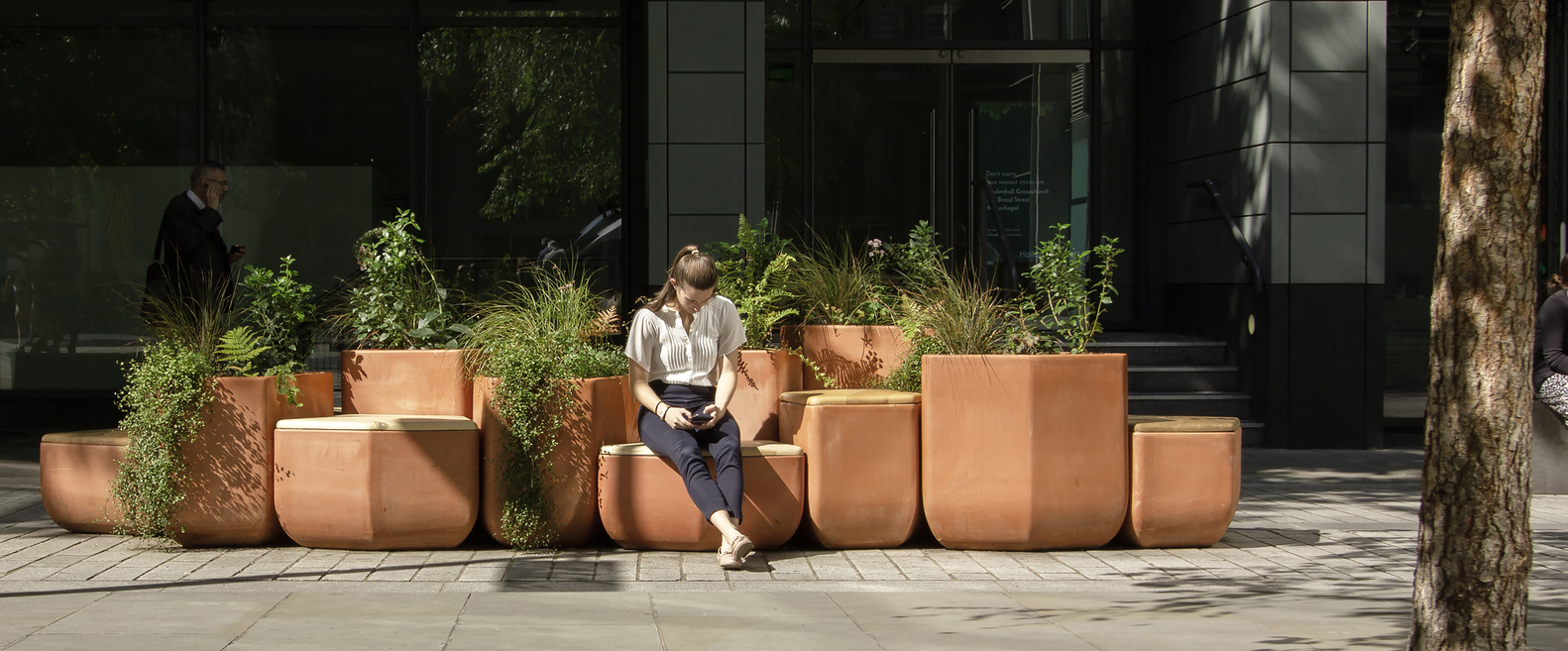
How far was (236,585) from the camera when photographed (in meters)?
5.47

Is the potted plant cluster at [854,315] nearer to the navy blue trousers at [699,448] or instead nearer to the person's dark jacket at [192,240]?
the navy blue trousers at [699,448]

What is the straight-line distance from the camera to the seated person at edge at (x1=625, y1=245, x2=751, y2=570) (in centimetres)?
608

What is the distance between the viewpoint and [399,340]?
267 inches

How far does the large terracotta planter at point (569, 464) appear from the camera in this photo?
629 cm

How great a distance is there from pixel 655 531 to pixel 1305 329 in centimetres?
661

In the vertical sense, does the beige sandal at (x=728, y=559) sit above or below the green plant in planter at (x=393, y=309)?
below

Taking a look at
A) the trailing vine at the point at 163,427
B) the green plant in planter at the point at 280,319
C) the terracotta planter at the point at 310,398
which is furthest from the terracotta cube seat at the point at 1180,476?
the trailing vine at the point at 163,427

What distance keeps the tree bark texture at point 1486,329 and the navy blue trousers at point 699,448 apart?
3204 mm

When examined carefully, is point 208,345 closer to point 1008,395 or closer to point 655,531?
point 655,531

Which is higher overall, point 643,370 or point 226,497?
point 643,370

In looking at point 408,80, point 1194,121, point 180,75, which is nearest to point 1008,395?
point 1194,121

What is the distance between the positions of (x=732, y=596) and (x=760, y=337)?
2.09 metres

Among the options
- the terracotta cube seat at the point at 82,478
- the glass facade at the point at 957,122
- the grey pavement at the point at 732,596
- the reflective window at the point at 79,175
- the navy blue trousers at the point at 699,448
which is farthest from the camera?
the glass facade at the point at 957,122

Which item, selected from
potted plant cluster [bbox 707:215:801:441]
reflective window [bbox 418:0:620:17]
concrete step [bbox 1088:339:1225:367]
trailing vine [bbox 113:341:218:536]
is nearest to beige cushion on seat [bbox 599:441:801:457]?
potted plant cluster [bbox 707:215:801:441]
